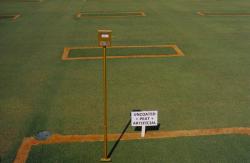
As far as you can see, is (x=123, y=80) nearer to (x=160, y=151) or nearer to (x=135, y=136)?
(x=135, y=136)

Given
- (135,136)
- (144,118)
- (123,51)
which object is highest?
(144,118)

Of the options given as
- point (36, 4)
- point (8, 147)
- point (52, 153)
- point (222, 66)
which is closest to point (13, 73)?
point (8, 147)

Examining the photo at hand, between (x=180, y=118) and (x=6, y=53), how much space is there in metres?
7.41

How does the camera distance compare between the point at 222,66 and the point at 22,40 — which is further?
the point at 22,40

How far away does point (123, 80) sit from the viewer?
8.48m

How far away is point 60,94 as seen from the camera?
764 cm

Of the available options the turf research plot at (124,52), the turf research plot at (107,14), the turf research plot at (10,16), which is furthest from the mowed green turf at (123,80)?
the turf research plot at (107,14)

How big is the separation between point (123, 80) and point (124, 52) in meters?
2.63

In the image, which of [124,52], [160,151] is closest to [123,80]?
[124,52]

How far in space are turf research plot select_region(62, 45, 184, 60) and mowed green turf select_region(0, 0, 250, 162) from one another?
43cm

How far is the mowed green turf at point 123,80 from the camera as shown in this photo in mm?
6402

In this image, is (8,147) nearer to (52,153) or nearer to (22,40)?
(52,153)

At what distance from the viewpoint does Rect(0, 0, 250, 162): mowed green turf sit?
640 centimetres

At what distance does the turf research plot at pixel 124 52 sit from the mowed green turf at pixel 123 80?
43 centimetres
